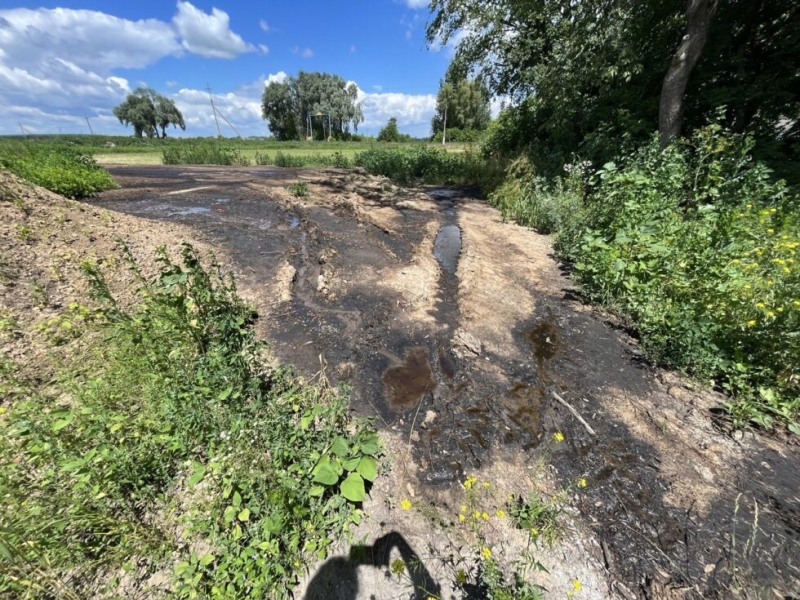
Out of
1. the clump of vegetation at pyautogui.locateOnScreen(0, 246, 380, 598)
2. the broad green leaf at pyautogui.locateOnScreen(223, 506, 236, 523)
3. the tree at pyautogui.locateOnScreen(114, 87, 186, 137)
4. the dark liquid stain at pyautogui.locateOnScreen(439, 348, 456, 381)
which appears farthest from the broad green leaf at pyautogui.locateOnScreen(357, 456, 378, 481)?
the tree at pyautogui.locateOnScreen(114, 87, 186, 137)

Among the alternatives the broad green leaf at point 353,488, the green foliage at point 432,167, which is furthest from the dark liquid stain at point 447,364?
the green foliage at point 432,167

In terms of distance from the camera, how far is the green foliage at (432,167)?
12.7 metres

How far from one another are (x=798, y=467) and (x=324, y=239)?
6.44m

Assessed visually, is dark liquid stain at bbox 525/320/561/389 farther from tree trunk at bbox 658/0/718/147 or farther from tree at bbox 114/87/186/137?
tree at bbox 114/87/186/137

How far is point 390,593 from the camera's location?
5.26ft

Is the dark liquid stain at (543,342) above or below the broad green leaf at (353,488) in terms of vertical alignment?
below

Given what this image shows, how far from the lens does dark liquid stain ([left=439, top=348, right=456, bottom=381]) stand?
3.09 m

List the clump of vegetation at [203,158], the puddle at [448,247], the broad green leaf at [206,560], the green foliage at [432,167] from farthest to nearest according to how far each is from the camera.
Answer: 1. the clump of vegetation at [203,158]
2. the green foliage at [432,167]
3. the puddle at [448,247]
4. the broad green leaf at [206,560]

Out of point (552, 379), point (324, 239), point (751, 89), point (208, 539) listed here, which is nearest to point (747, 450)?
point (552, 379)

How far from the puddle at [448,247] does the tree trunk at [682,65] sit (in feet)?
13.5

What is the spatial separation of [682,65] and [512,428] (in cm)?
747

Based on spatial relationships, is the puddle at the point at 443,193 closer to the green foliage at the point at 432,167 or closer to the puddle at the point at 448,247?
the green foliage at the point at 432,167

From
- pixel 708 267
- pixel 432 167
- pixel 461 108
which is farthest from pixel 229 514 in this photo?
pixel 461 108

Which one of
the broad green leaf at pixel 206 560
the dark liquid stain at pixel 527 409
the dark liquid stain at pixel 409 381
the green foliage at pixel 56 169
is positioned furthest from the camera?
the green foliage at pixel 56 169
